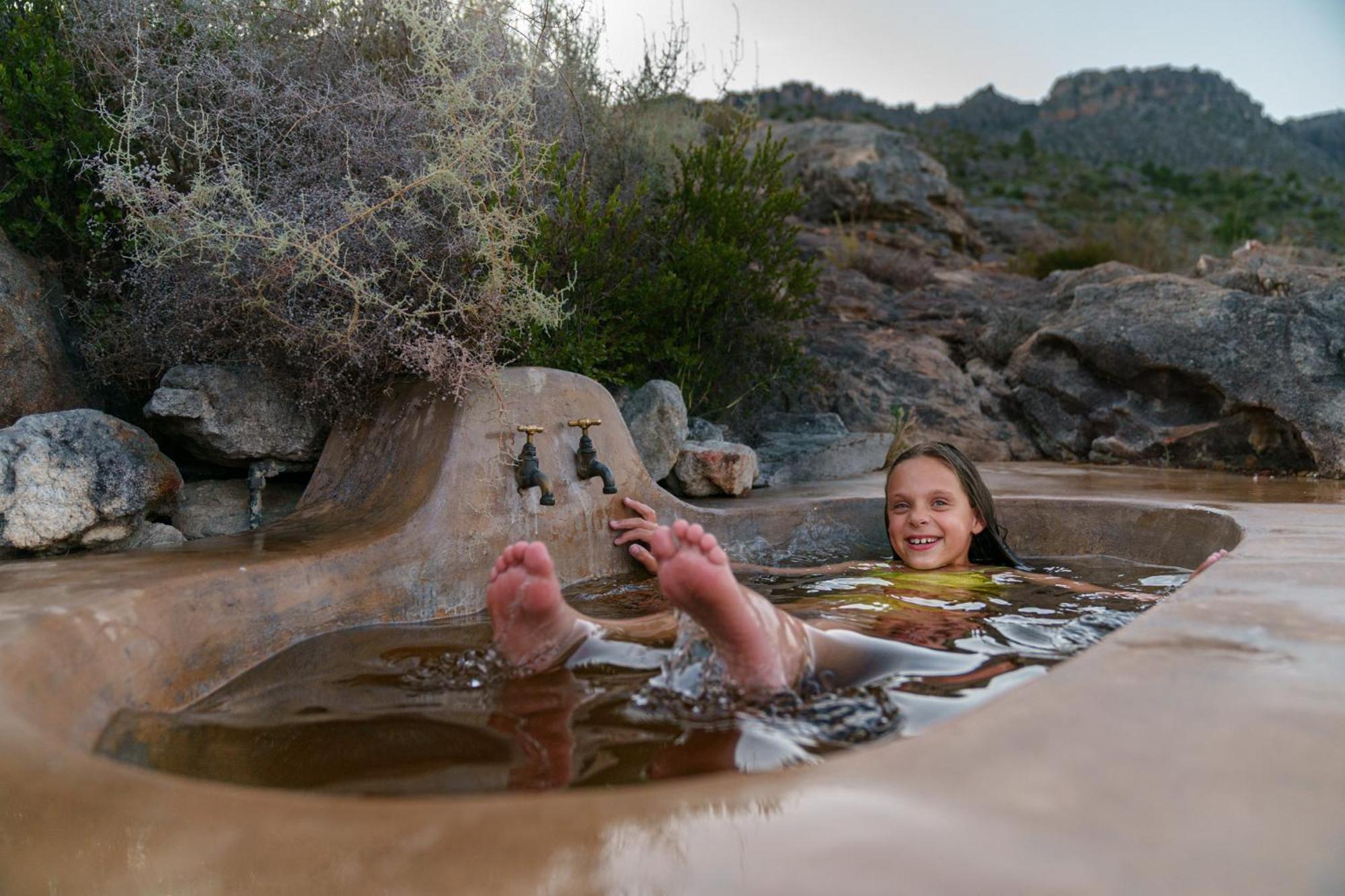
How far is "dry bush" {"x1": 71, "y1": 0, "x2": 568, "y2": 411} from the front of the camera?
3.13 metres

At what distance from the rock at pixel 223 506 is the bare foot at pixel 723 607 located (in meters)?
2.39

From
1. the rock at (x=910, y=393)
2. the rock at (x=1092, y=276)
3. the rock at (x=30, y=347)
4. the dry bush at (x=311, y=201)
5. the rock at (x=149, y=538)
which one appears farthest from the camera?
the rock at (x=1092, y=276)

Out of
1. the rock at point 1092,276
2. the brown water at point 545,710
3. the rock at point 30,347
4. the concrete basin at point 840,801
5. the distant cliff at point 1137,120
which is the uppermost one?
the distant cliff at point 1137,120

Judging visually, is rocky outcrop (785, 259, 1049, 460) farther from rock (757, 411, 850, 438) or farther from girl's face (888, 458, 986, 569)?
girl's face (888, 458, 986, 569)

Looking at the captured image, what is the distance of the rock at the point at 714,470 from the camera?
472 cm

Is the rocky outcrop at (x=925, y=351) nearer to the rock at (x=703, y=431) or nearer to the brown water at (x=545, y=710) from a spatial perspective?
the rock at (x=703, y=431)

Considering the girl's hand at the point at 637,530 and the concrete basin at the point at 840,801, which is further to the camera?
the girl's hand at the point at 637,530

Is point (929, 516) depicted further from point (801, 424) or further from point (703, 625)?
point (801, 424)

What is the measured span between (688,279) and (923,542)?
2.79 meters

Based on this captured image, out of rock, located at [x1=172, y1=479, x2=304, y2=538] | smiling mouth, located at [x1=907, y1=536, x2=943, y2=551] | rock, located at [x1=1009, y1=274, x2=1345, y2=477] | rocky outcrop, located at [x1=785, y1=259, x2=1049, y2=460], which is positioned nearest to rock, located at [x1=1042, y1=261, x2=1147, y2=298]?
rocky outcrop, located at [x1=785, y1=259, x2=1049, y2=460]

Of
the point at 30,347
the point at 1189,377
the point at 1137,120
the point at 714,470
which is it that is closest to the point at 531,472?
A: the point at 714,470

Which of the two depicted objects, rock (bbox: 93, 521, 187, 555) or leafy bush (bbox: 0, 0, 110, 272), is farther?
leafy bush (bbox: 0, 0, 110, 272)

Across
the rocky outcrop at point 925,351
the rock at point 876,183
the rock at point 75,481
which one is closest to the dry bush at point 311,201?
the rock at point 75,481

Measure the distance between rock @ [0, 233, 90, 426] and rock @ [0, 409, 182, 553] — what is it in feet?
1.65
